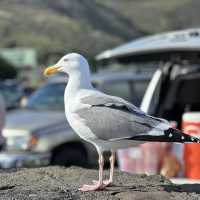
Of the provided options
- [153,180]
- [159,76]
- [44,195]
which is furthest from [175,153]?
[44,195]

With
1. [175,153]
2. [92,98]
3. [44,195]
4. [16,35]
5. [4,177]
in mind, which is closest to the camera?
[44,195]

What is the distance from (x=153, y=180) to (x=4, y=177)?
132 cm

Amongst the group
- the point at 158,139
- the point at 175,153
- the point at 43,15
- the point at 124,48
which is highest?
the point at 43,15

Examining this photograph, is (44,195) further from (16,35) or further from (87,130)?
(16,35)

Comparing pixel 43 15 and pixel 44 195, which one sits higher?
pixel 43 15

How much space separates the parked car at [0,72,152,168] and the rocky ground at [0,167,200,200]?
449 centimetres

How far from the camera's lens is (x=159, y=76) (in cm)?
988

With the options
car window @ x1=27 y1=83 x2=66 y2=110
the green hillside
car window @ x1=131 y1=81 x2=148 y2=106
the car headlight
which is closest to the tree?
the green hillside

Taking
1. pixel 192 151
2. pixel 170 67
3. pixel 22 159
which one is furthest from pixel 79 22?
pixel 192 151

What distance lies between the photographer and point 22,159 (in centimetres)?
1118

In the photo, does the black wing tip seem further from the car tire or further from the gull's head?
the car tire

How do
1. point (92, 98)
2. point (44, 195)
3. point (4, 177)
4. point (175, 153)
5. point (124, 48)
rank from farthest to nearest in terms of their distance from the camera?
point (124, 48), point (175, 153), point (4, 177), point (92, 98), point (44, 195)

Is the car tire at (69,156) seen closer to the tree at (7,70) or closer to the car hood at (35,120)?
the car hood at (35,120)

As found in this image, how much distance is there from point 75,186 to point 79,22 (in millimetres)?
91975
